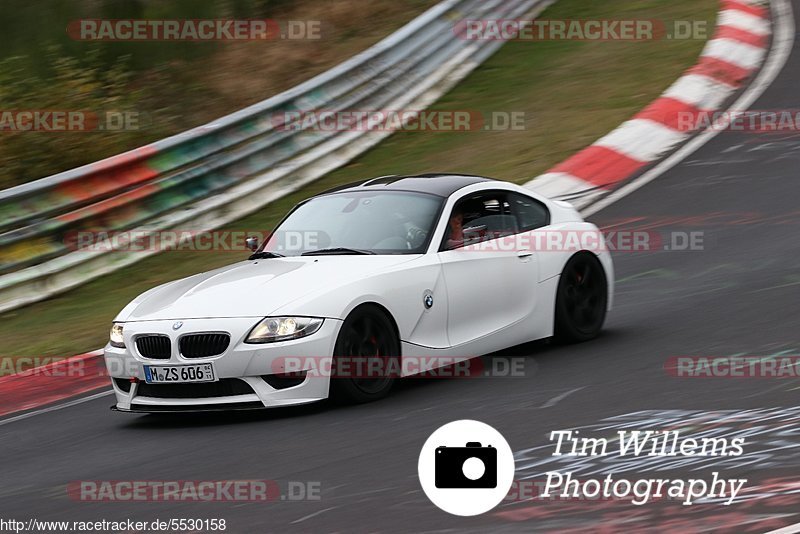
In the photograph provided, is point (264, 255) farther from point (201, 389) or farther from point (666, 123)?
point (666, 123)

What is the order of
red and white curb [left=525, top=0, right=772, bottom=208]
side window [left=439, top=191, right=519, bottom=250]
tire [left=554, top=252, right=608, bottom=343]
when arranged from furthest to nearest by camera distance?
red and white curb [left=525, top=0, right=772, bottom=208], tire [left=554, top=252, right=608, bottom=343], side window [left=439, top=191, right=519, bottom=250]

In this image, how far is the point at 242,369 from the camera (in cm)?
717

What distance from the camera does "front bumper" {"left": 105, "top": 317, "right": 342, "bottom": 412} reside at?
7148 millimetres

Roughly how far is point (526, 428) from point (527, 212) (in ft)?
8.75

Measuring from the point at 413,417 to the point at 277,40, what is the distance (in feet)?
37.1

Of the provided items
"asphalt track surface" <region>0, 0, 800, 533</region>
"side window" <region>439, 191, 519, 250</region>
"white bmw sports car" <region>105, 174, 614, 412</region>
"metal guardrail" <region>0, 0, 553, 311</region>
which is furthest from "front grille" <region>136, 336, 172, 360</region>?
"metal guardrail" <region>0, 0, 553, 311</region>

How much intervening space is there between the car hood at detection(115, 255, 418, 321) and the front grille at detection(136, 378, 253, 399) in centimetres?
38

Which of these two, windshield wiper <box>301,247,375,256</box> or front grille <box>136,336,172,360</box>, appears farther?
windshield wiper <box>301,247,375,256</box>

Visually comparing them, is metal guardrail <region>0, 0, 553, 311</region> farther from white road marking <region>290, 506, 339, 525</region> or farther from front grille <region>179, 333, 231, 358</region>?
white road marking <region>290, 506, 339, 525</region>

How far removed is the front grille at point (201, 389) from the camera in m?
7.23

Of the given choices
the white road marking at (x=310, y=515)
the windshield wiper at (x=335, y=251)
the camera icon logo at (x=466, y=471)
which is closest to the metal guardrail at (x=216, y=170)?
the windshield wiper at (x=335, y=251)

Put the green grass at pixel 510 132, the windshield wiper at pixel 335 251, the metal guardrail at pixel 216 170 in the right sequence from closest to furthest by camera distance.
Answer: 1. the windshield wiper at pixel 335 251
2. the green grass at pixel 510 132
3. the metal guardrail at pixel 216 170

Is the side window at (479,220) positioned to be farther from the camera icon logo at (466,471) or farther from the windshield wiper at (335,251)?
the camera icon logo at (466,471)

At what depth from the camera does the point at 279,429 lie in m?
7.06
